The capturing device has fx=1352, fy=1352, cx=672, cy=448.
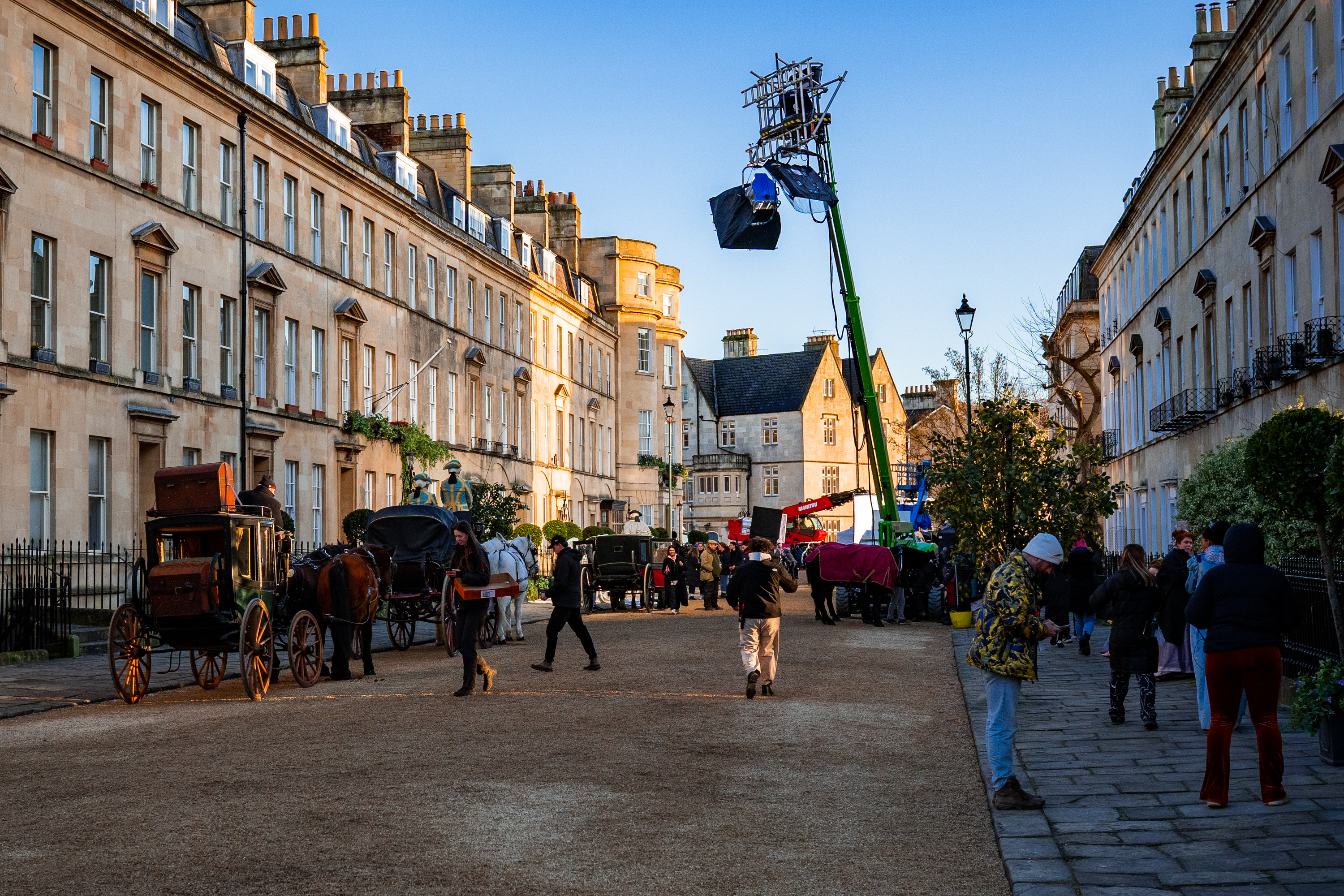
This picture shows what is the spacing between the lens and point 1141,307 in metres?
42.8

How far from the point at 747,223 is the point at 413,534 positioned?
1024 cm

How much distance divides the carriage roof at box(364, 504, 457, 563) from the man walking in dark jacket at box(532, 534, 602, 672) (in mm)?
4313

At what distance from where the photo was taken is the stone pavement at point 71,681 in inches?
565

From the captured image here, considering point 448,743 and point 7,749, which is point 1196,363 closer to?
point 448,743

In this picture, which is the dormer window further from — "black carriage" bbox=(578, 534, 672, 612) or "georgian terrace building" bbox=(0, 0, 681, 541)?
"black carriage" bbox=(578, 534, 672, 612)

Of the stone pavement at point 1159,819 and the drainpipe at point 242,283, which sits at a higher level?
the drainpipe at point 242,283

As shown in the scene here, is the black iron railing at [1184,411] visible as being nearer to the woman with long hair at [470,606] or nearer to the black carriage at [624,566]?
the black carriage at [624,566]

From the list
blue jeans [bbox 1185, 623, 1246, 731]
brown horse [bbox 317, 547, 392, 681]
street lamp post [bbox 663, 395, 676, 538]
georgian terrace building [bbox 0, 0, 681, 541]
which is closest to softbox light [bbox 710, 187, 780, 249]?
georgian terrace building [bbox 0, 0, 681, 541]

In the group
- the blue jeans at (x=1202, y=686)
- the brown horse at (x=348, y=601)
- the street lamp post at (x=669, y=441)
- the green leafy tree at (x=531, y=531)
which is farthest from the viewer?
the street lamp post at (x=669, y=441)

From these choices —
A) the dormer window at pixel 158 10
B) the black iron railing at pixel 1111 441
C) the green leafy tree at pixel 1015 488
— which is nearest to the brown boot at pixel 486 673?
the green leafy tree at pixel 1015 488

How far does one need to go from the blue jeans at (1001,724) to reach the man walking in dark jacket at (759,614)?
5.88 m

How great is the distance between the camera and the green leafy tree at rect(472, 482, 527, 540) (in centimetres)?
3569

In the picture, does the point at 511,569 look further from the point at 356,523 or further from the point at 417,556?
the point at 356,523

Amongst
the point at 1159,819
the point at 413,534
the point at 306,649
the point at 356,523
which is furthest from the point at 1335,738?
the point at 356,523
